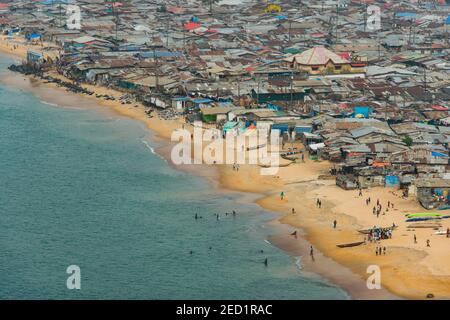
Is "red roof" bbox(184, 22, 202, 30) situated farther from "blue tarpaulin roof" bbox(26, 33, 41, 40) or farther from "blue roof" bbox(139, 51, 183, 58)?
"blue tarpaulin roof" bbox(26, 33, 41, 40)

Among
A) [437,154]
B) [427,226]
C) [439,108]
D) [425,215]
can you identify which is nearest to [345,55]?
[439,108]

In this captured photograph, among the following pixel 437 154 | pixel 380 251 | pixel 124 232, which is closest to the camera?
pixel 380 251

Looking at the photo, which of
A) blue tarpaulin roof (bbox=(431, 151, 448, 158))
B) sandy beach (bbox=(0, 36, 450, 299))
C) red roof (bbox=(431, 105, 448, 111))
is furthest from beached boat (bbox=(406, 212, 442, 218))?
red roof (bbox=(431, 105, 448, 111))

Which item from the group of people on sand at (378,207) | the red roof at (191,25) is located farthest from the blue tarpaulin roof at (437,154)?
the red roof at (191,25)

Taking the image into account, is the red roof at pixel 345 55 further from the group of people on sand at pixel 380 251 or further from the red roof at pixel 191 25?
the group of people on sand at pixel 380 251

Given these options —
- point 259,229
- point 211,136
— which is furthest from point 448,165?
point 211,136

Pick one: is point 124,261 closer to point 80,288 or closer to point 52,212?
point 80,288

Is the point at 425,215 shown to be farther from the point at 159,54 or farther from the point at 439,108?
the point at 159,54
